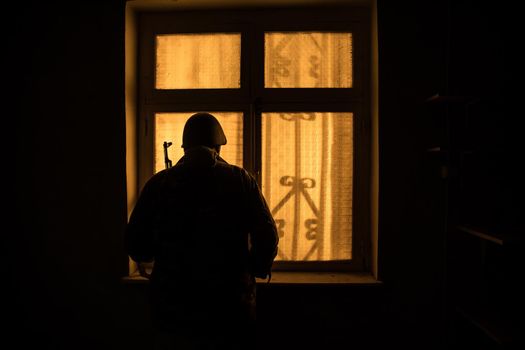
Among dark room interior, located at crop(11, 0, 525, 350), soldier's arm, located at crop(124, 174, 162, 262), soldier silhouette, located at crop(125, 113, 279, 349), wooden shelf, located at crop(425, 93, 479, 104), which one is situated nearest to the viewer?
soldier silhouette, located at crop(125, 113, 279, 349)

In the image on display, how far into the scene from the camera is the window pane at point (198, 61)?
200cm

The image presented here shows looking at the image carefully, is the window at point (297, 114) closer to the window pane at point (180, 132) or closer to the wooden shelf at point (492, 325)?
the window pane at point (180, 132)

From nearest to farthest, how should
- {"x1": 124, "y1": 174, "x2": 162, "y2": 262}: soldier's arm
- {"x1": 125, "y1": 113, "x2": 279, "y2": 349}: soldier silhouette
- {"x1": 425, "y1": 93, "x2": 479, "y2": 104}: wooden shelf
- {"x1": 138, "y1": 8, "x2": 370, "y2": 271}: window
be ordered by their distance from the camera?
{"x1": 125, "y1": 113, "x2": 279, "y2": 349}: soldier silhouette < {"x1": 124, "y1": 174, "x2": 162, "y2": 262}: soldier's arm < {"x1": 425, "y1": 93, "x2": 479, "y2": 104}: wooden shelf < {"x1": 138, "y1": 8, "x2": 370, "y2": 271}: window

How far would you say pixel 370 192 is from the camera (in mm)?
1935

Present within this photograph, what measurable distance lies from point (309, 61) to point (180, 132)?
846mm

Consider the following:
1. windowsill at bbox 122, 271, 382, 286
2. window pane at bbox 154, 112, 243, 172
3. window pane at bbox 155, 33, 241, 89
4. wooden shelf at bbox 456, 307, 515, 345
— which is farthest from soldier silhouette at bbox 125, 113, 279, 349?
wooden shelf at bbox 456, 307, 515, 345

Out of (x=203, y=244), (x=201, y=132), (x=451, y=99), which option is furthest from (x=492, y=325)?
(x=201, y=132)

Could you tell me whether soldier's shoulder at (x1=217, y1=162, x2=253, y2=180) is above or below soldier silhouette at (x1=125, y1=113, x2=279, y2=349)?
above

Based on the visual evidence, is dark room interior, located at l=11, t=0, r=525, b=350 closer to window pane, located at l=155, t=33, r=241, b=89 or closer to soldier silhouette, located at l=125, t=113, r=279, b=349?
window pane, located at l=155, t=33, r=241, b=89

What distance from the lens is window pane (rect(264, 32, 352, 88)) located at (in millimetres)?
1966

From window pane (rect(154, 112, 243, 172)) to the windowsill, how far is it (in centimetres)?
66

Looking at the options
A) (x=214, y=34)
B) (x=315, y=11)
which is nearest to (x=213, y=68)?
(x=214, y=34)

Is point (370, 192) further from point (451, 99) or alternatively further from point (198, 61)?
point (198, 61)

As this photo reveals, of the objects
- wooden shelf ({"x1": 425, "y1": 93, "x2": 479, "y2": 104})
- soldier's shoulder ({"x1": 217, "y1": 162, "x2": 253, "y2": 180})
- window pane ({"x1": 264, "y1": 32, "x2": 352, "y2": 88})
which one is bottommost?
soldier's shoulder ({"x1": 217, "y1": 162, "x2": 253, "y2": 180})
